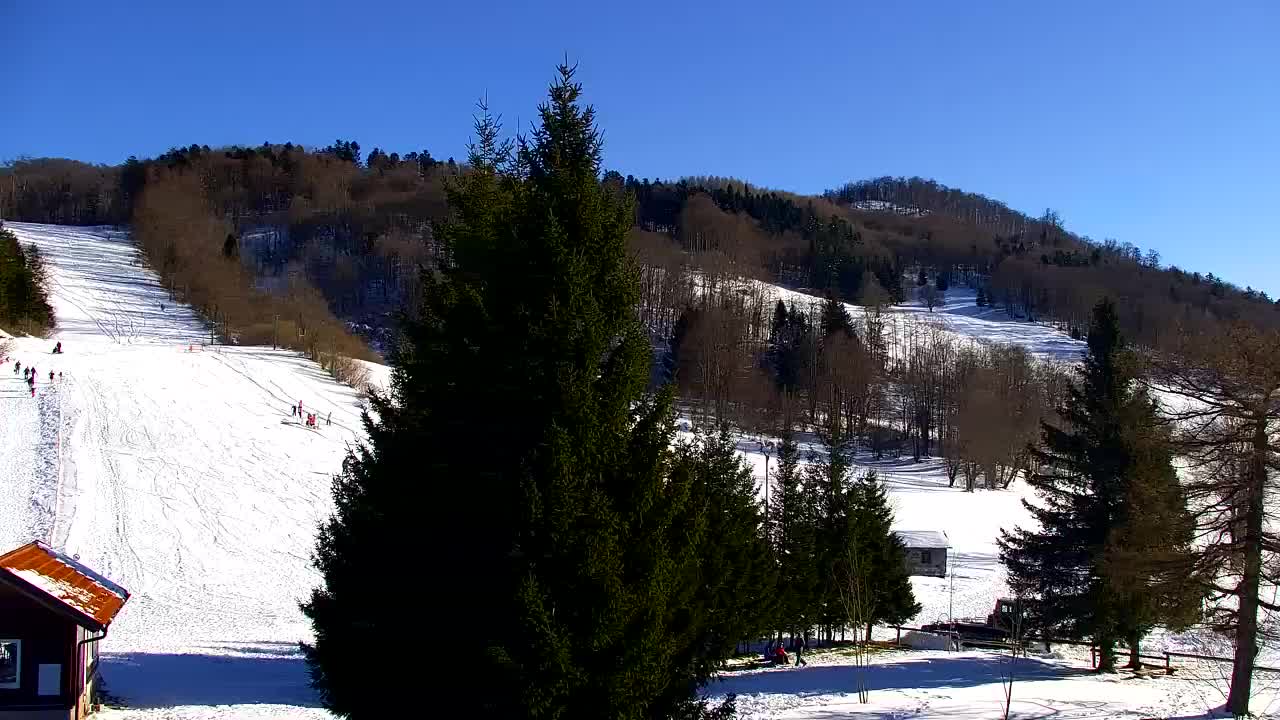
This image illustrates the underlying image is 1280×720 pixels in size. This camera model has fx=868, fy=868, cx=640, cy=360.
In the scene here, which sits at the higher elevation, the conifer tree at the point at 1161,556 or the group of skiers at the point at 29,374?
the conifer tree at the point at 1161,556

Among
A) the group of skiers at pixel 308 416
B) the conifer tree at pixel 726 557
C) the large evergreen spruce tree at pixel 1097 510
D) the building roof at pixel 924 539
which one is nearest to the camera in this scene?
the conifer tree at pixel 726 557

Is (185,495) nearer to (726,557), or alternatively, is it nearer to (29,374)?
(29,374)

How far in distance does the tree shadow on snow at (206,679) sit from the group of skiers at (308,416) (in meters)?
26.5

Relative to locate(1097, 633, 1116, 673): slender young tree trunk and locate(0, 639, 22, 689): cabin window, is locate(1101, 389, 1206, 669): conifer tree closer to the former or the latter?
locate(1097, 633, 1116, 673): slender young tree trunk

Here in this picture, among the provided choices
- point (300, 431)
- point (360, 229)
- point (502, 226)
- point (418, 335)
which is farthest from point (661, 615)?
point (360, 229)

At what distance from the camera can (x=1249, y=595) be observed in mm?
15172

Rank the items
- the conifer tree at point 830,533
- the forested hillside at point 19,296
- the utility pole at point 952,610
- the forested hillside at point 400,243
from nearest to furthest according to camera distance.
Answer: the utility pole at point 952,610 → the conifer tree at point 830,533 → the forested hillside at point 19,296 → the forested hillside at point 400,243

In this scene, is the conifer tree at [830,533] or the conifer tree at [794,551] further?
the conifer tree at [830,533]

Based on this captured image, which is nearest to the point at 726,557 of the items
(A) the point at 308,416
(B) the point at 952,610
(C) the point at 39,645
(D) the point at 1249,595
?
(D) the point at 1249,595

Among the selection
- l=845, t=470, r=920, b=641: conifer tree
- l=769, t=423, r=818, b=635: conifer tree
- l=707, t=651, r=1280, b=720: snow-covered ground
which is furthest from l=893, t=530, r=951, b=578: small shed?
l=707, t=651, r=1280, b=720: snow-covered ground

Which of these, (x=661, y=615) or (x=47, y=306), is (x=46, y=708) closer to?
(x=661, y=615)

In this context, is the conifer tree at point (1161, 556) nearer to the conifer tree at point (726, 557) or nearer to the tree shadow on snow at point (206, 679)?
the conifer tree at point (726, 557)

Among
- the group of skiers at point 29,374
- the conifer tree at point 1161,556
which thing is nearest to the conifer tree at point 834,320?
the group of skiers at point 29,374

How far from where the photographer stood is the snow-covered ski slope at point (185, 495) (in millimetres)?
20734
